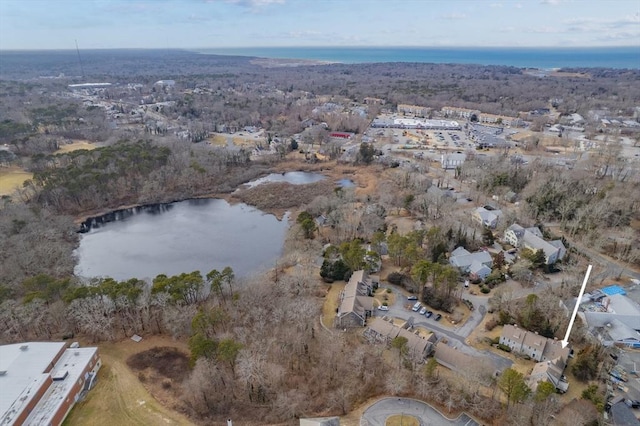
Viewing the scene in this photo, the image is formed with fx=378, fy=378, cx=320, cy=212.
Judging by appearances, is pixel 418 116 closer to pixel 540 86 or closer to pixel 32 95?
pixel 540 86

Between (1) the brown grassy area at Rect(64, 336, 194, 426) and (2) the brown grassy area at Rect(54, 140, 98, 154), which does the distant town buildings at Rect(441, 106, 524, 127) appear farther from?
(1) the brown grassy area at Rect(64, 336, 194, 426)

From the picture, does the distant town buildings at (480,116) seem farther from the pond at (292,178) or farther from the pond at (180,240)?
the pond at (180,240)

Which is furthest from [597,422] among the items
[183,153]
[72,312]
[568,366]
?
[183,153]

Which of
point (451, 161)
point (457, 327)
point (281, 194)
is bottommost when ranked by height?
point (457, 327)

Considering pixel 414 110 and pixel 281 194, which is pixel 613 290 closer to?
pixel 281 194

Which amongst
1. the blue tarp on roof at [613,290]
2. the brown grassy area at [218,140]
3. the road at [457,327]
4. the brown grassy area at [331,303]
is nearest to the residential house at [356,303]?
the brown grassy area at [331,303]

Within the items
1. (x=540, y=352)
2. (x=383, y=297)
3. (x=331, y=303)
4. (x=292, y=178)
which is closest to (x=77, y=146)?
(x=292, y=178)
